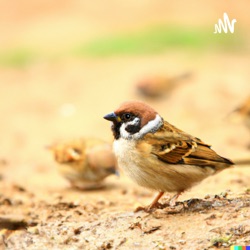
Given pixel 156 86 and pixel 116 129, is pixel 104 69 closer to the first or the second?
pixel 156 86

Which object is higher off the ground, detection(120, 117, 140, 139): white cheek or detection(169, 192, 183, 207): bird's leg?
detection(120, 117, 140, 139): white cheek

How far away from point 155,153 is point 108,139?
18.8 ft

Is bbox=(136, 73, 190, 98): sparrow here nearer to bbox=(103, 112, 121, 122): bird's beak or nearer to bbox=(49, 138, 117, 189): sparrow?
bbox=(49, 138, 117, 189): sparrow

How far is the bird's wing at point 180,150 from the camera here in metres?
6.68

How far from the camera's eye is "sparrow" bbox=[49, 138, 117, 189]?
9883mm

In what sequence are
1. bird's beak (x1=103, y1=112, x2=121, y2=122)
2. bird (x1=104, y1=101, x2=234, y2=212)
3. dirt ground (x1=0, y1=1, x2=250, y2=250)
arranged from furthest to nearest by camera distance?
bird's beak (x1=103, y1=112, x2=121, y2=122) < bird (x1=104, y1=101, x2=234, y2=212) < dirt ground (x1=0, y1=1, x2=250, y2=250)

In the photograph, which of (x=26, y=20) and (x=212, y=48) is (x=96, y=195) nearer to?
(x=212, y=48)

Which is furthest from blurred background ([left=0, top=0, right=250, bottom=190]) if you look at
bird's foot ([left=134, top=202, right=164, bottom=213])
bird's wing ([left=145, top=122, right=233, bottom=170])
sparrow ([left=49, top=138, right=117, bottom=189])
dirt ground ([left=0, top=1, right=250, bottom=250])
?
bird's wing ([left=145, top=122, right=233, bottom=170])

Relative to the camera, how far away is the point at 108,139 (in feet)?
40.5

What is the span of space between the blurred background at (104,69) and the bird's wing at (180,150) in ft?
11.6

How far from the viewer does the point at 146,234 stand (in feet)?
20.9

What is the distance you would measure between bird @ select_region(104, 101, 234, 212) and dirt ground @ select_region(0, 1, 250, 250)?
10.8 inches

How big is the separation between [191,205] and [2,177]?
436 cm

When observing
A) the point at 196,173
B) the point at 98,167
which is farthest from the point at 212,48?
the point at 196,173
